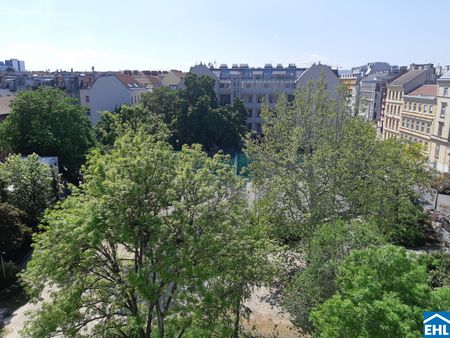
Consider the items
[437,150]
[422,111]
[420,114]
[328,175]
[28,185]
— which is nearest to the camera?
[328,175]

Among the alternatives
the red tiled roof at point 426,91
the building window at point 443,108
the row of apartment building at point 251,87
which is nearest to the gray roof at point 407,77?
the red tiled roof at point 426,91

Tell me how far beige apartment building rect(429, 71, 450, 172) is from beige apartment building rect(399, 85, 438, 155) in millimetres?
A: 1247

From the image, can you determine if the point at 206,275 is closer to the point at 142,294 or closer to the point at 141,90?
the point at 142,294

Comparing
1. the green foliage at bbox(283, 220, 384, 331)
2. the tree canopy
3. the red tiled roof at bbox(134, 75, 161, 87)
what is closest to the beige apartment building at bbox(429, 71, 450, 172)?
the tree canopy

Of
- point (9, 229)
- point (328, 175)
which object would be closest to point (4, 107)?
point (9, 229)

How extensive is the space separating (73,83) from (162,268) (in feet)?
200

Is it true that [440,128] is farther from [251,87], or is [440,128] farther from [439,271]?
[439,271]

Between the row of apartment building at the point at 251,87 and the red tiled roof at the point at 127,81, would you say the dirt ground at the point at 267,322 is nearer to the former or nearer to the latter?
the row of apartment building at the point at 251,87

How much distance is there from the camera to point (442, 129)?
47000mm

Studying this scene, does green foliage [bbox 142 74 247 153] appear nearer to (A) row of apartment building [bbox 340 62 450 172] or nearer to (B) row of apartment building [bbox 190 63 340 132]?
(B) row of apartment building [bbox 190 63 340 132]

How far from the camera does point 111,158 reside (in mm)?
12422

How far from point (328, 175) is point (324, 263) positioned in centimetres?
675

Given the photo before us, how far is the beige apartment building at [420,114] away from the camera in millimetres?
50000

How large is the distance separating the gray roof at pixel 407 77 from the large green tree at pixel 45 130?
157 ft
